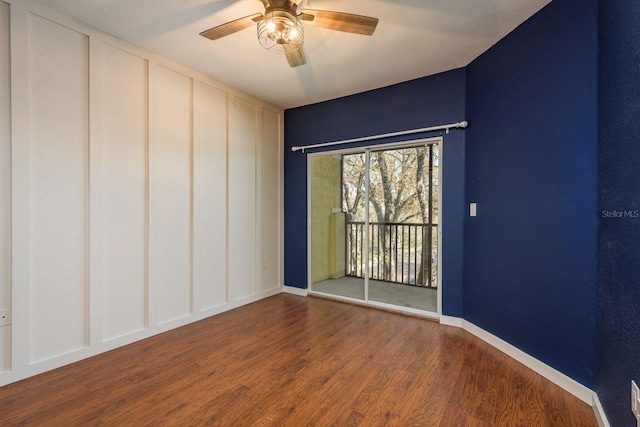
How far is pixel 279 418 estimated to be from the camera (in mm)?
1641

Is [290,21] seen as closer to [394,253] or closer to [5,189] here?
[5,189]

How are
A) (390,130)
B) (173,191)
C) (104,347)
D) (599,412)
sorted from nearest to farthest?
(599,412) → (104,347) → (173,191) → (390,130)

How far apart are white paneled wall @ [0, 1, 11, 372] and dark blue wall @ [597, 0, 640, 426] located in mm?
3593

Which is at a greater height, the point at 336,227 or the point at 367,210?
the point at 367,210

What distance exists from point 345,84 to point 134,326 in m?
3.34

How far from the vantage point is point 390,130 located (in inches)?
134

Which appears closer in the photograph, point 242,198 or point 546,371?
point 546,371

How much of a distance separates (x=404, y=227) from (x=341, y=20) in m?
2.78

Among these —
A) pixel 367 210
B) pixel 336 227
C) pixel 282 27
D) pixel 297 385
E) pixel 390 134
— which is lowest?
pixel 297 385

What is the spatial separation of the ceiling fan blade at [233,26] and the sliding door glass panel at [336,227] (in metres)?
2.27

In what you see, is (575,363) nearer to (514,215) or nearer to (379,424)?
(514,215)

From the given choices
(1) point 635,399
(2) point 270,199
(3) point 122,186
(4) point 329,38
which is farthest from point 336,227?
(1) point 635,399

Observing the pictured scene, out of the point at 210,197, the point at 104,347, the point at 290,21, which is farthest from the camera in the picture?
the point at 210,197

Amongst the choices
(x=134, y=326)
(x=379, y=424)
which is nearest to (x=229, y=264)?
(x=134, y=326)
